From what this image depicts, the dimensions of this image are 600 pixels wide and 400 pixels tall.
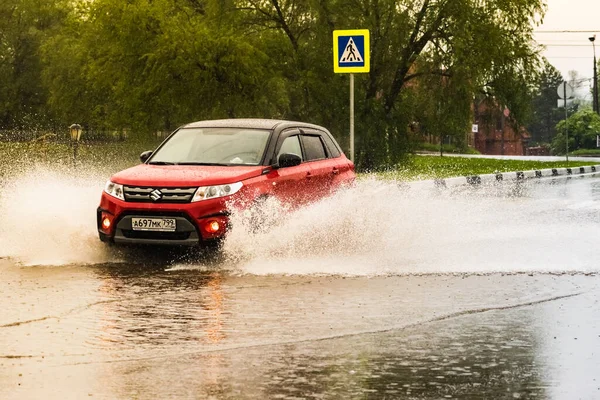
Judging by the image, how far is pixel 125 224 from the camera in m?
12.3

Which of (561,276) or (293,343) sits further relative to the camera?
(561,276)

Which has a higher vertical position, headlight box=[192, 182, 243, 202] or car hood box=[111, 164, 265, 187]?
car hood box=[111, 164, 265, 187]

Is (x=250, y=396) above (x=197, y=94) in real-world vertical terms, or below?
below

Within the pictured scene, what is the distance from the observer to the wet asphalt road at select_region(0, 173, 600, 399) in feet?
21.4

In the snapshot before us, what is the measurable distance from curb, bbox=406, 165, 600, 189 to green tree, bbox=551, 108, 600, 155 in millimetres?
41251

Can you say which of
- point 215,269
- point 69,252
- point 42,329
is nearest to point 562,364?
point 42,329

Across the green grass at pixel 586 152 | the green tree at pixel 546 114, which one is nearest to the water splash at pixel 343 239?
the green grass at pixel 586 152

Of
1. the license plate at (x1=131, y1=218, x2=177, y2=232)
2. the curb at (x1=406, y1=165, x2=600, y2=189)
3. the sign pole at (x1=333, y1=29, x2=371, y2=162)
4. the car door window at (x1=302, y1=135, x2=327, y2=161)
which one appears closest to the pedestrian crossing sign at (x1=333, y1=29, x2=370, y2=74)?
the sign pole at (x1=333, y1=29, x2=371, y2=162)

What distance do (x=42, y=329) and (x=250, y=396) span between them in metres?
2.66

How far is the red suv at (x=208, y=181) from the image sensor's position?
1219cm

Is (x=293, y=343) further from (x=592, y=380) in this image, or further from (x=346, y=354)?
(x=592, y=380)

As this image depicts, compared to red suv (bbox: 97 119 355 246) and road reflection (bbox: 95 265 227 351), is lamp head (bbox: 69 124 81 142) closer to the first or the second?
red suv (bbox: 97 119 355 246)

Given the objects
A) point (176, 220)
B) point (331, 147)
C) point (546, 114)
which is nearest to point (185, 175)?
point (176, 220)

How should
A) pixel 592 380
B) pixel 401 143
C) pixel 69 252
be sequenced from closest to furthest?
pixel 592 380
pixel 69 252
pixel 401 143
